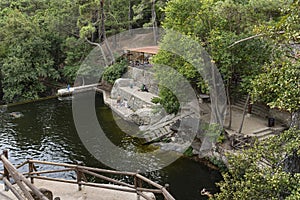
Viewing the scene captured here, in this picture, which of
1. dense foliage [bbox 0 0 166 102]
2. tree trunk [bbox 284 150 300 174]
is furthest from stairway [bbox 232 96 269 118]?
dense foliage [bbox 0 0 166 102]

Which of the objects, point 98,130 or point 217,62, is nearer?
point 217,62

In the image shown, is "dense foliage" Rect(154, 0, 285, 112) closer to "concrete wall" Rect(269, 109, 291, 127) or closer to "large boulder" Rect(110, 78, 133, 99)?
"concrete wall" Rect(269, 109, 291, 127)

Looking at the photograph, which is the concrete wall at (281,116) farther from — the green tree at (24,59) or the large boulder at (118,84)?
the green tree at (24,59)

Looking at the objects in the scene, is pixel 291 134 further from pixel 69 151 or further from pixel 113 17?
pixel 113 17

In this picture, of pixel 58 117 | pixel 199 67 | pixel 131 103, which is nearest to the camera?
pixel 199 67

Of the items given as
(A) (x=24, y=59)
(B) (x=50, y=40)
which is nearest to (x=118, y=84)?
(A) (x=24, y=59)

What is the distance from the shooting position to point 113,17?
31.4 meters

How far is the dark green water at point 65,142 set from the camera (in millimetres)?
13859

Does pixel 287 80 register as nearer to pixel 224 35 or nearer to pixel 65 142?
pixel 224 35

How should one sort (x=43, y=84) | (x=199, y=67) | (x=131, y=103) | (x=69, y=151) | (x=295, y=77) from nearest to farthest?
(x=295, y=77)
(x=199, y=67)
(x=69, y=151)
(x=131, y=103)
(x=43, y=84)

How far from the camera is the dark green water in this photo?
13859mm

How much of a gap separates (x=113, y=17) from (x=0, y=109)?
1353 centimetres

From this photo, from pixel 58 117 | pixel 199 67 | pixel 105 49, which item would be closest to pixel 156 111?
pixel 199 67

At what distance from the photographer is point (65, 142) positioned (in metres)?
17.9
